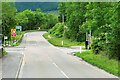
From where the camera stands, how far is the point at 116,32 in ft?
62.3

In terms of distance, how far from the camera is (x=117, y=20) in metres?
18.7

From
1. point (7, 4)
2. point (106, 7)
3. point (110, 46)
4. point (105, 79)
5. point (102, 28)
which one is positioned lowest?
point (105, 79)

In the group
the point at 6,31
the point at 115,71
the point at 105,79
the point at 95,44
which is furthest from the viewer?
the point at 6,31

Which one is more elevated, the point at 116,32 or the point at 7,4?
the point at 7,4

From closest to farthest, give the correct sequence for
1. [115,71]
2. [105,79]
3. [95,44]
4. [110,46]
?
[105,79], [115,71], [110,46], [95,44]

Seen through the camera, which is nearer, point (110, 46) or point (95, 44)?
point (110, 46)

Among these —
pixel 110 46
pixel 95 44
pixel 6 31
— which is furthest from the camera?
pixel 6 31

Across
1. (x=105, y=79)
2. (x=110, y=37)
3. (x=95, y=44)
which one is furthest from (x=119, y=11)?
(x=95, y=44)

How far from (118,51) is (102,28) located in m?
2.41

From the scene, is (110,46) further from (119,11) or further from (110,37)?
(119,11)

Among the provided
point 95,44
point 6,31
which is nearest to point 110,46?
point 95,44

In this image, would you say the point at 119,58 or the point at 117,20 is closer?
the point at 117,20

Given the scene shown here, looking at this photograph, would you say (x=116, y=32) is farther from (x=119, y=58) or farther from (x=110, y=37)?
(x=119, y=58)

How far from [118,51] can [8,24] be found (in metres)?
32.2
